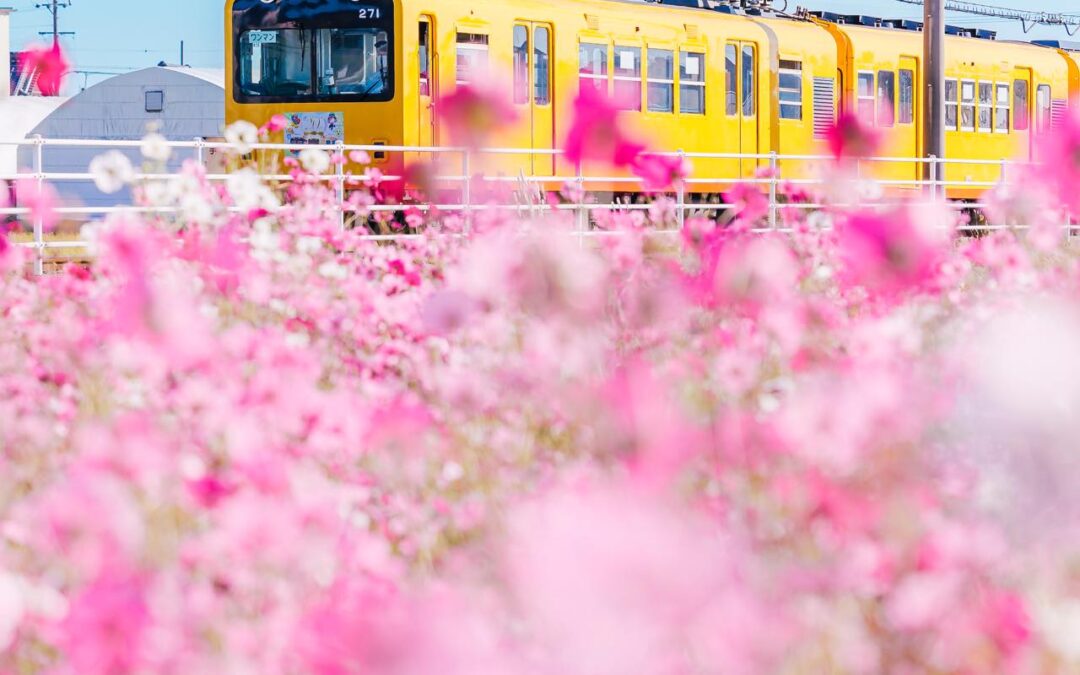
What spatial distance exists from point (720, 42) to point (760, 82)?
875 millimetres

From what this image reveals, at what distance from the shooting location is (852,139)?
455cm

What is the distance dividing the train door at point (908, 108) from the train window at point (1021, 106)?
246 cm

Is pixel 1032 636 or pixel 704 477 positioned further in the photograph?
pixel 704 477

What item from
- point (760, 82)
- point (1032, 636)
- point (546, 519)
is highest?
point (760, 82)

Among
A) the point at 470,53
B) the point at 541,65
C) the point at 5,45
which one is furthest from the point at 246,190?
the point at 5,45

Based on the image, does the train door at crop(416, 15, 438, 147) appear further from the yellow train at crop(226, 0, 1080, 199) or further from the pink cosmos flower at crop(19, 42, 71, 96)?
the pink cosmos flower at crop(19, 42, 71, 96)

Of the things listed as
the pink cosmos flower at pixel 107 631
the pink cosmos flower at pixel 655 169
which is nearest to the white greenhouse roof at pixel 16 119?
the pink cosmos flower at pixel 655 169

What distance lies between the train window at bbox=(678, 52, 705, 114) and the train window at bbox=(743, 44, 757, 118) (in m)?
0.77

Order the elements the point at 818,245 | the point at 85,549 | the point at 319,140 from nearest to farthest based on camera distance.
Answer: the point at 85,549
the point at 818,245
the point at 319,140

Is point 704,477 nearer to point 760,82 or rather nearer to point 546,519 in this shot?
point 546,519

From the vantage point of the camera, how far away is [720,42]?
19062 millimetres

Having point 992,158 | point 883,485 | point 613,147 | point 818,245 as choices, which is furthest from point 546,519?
point 992,158

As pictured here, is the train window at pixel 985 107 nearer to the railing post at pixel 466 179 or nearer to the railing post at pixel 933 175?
the railing post at pixel 933 175

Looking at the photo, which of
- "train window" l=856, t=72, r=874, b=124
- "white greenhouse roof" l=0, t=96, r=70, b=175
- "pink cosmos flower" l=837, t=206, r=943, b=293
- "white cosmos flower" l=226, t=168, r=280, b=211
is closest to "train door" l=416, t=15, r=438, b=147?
"train window" l=856, t=72, r=874, b=124
